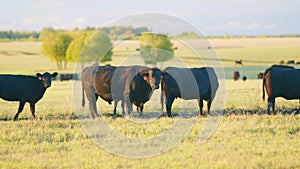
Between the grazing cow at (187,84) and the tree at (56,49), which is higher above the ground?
the tree at (56,49)

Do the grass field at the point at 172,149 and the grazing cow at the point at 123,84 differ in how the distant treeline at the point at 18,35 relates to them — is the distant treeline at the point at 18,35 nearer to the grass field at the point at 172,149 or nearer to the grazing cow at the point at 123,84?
the grazing cow at the point at 123,84

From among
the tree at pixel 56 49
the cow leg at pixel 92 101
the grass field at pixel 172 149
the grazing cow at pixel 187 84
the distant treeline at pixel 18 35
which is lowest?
the grass field at pixel 172 149

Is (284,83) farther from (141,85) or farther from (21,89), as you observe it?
(21,89)

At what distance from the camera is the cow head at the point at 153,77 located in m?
13.4

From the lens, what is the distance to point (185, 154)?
30.8 ft

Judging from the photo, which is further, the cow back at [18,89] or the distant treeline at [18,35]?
the distant treeline at [18,35]

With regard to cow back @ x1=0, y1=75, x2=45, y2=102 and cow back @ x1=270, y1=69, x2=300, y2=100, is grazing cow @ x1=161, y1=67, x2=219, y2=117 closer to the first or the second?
cow back @ x1=270, y1=69, x2=300, y2=100

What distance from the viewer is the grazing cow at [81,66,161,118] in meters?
14.0

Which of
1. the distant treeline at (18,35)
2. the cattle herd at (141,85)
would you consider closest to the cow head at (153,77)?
the cattle herd at (141,85)

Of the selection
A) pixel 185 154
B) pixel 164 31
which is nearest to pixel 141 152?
pixel 185 154

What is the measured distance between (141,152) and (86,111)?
704cm

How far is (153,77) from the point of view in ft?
44.3

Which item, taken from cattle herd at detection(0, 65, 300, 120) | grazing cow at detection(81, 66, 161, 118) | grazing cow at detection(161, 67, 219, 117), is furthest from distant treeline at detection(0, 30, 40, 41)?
grazing cow at detection(161, 67, 219, 117)

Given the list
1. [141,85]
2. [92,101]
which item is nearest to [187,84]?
[141,85]
